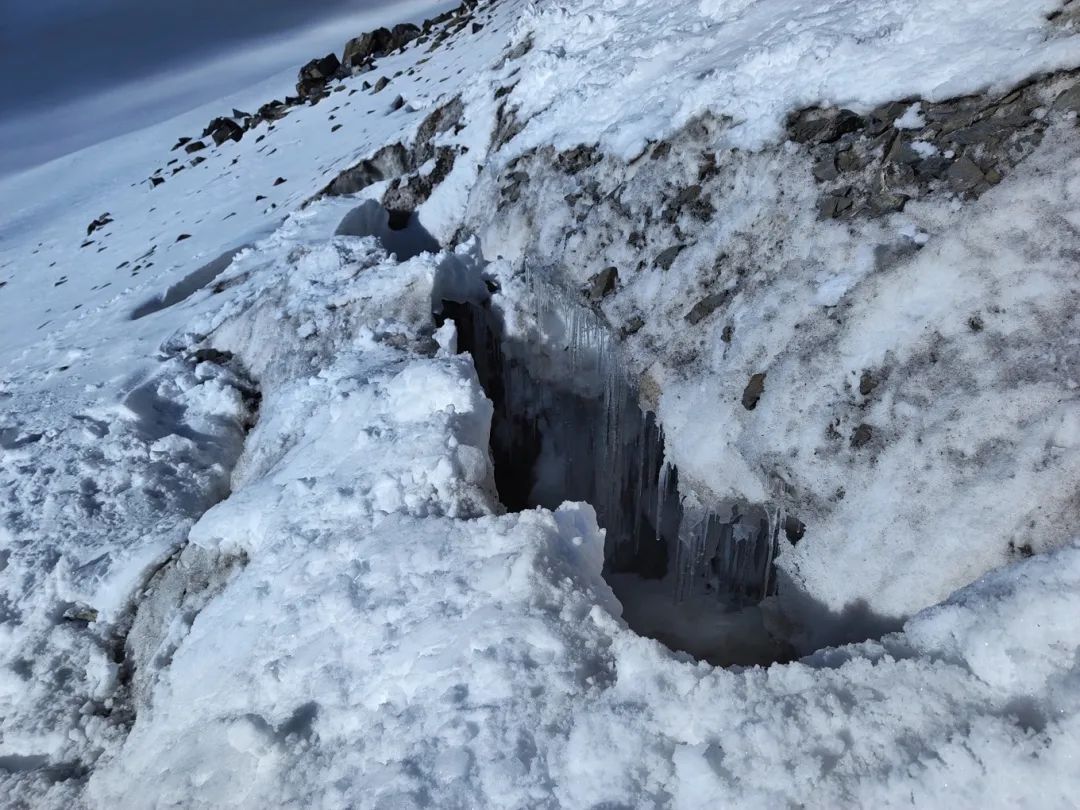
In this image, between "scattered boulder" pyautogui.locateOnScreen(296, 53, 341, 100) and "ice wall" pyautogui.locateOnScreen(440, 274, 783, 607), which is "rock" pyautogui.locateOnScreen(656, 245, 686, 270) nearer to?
"ice wall" pyautogui.locateOnScreen(440, 274, 783, 607)

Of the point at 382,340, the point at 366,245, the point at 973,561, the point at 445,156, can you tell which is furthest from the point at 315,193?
the point at 973,561

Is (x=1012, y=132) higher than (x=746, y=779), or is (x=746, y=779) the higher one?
(x=1012, y=132)

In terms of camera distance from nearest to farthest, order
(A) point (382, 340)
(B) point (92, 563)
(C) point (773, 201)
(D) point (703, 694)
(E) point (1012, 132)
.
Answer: (D) point (703, 694) < (E) point (1012, 132) < (B) point (92, 563) < (C) point (773, 201) < (A) point (382, 340)

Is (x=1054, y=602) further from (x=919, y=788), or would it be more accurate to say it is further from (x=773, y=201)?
(x=773, y=201)

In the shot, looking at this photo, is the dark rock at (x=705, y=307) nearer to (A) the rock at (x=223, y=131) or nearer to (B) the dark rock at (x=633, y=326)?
(B) the dark rock at (x=633, y=326)

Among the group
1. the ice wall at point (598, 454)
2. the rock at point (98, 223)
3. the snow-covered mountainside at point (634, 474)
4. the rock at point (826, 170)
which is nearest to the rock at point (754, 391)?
the snow-covered mountainside at point (634, 474)

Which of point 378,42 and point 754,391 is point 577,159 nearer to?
point 754,391

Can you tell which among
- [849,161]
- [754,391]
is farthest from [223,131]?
[754,391]
